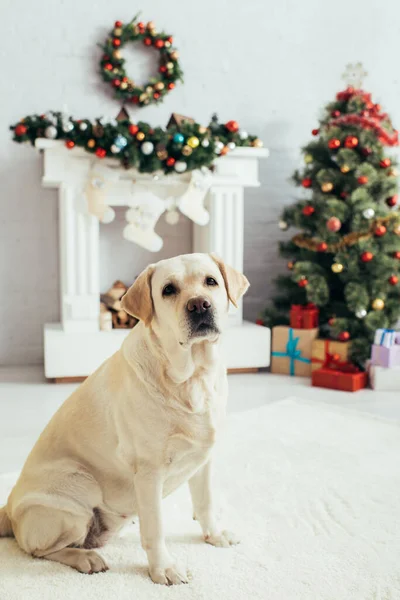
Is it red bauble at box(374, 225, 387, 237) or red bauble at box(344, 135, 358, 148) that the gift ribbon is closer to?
red bauble at box(374, 225, 387, 237)

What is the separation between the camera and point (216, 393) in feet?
5.18

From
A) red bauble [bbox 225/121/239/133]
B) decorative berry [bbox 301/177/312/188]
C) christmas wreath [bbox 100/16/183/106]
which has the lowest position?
decorative berry [bbox 301/177/312/188]

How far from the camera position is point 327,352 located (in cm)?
400

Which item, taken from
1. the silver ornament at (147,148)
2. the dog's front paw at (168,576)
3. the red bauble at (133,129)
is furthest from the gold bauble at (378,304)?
the dog's front paw at (168,576)

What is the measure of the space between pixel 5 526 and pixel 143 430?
561mm

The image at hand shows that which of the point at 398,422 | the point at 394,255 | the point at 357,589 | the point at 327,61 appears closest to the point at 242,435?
the point at 398,422

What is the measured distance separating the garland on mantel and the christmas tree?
79cm

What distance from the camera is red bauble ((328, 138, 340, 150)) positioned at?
13.2 ft

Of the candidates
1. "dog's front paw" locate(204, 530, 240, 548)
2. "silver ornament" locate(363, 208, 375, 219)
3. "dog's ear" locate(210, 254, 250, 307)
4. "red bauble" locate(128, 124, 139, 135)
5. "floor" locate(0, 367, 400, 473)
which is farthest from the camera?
"silver ornament" locate(363, 208, 375, 219)

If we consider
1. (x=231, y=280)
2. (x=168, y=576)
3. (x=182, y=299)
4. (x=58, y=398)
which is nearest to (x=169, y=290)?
(x=182, y=299)

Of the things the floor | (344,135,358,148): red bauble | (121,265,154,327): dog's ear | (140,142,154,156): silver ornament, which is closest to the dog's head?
(121,265,154,327): dog's ear

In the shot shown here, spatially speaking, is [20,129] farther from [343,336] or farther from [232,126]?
[343,336]

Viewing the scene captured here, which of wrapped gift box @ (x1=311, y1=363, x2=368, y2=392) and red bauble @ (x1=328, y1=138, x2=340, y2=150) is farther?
red bauble @ (x1=328, y1=138, x2=340, y2=150)

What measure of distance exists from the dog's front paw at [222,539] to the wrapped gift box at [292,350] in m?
2.44
